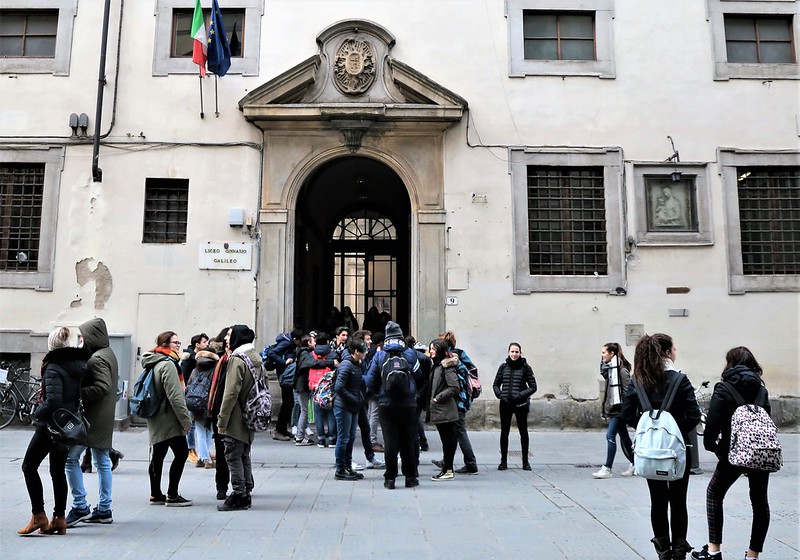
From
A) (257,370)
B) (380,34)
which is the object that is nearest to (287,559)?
(257,370)

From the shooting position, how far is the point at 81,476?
5902 mm

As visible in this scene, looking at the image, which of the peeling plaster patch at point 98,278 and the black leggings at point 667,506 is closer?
the black leggings at point 667,506

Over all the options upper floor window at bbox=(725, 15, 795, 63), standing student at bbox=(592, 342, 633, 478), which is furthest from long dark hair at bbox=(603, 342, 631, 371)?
upper floor window at bbox=(725, 15, 795, 63)

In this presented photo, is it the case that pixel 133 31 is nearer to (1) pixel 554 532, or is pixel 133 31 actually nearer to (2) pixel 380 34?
(2) pixel 380 34

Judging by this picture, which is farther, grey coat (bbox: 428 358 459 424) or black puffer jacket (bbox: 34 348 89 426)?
grey coat (bbox: 428 358 459 424)

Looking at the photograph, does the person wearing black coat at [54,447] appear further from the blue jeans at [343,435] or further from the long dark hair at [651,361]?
the long dark hair at [651,361]

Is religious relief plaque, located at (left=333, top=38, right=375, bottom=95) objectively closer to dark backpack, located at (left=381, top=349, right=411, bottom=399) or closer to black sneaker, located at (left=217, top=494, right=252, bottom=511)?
dark backpack, located at (left=381, top=349, right=411, bottom=399)

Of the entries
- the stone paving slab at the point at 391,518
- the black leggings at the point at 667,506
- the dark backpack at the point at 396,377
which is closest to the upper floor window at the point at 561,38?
the dark backpack at the point at 396,377

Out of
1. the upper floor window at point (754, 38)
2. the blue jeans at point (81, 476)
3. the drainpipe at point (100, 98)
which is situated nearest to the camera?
the blue jeans at point (81, 476)

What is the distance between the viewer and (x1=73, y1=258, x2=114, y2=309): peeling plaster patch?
12461 mm

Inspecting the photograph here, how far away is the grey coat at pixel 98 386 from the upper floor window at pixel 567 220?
8179mm

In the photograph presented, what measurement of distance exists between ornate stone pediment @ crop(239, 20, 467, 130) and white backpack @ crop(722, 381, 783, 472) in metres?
8.92

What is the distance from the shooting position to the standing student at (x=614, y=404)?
27.6 feet

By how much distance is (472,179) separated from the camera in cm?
1279
